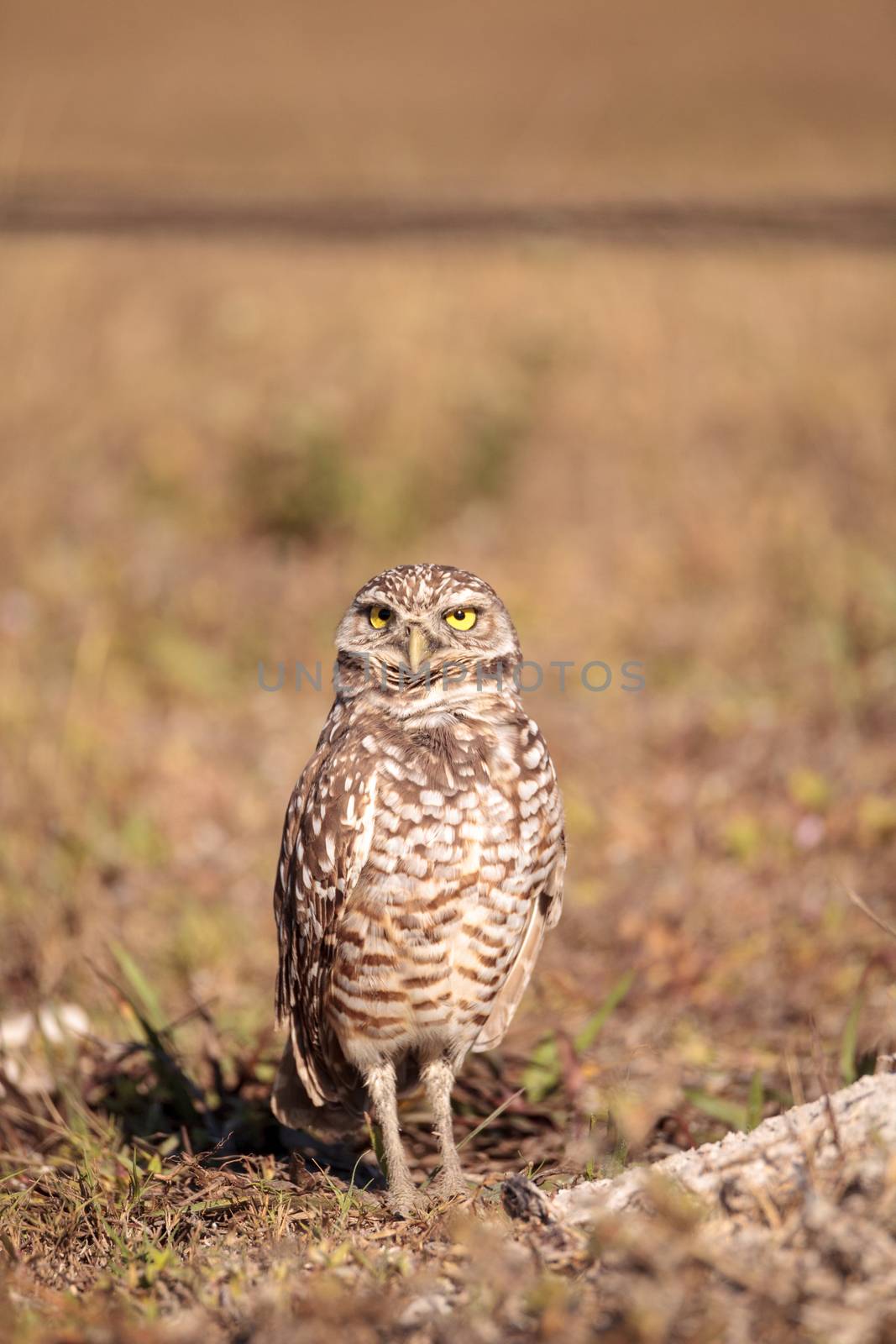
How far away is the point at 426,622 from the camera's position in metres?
2.60

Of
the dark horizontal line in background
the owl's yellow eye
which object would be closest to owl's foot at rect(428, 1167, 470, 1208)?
the owl's yellow eye

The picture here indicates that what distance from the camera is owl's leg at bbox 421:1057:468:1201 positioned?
2.41 metres

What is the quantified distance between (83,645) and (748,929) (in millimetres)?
3272

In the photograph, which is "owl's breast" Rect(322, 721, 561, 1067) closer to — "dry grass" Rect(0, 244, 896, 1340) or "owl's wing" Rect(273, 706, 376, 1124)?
"owl's wing" Rect(273, 706, 376, 1124)

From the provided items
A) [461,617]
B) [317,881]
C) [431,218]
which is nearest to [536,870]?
[317,881]

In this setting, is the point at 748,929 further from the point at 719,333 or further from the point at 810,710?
the point at 719,333

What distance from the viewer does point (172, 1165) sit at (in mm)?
2641

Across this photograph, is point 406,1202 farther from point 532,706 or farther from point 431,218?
point 431,218

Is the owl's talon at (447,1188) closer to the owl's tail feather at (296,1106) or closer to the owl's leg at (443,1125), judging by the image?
the owl's leg at (443,1125)

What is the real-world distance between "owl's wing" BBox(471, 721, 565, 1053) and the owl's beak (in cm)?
28

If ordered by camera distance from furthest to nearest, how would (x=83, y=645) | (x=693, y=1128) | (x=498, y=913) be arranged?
(x=83, y=645) → (x=693, y=1128) → (x=498, y=913)

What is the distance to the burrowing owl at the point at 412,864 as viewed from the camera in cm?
243

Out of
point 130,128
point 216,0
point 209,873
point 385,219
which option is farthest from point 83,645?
point 216,0

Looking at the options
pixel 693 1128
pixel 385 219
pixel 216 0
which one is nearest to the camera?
pixel 693 1128
